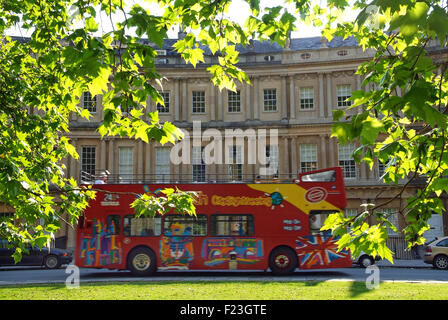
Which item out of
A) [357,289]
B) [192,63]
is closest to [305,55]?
[357,289]

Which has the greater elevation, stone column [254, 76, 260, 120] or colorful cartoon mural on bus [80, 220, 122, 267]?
stone column [254, 76, 260, 120]

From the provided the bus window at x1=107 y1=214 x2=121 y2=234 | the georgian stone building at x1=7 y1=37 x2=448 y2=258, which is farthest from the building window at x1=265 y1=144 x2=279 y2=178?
the bus window at x1=107 y1=214 x2=121 y2=234

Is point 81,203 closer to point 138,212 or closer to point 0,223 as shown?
point 0,223

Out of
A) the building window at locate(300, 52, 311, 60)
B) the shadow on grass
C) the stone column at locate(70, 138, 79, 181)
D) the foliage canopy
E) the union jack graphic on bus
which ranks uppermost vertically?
the building window at locate(300, 52, 311, 60)

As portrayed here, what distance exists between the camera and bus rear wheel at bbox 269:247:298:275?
1772cm

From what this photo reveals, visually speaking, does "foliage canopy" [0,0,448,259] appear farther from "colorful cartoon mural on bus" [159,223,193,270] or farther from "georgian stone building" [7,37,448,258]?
"georgian stone building" [7,37,448,258]

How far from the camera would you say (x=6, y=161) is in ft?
18.0

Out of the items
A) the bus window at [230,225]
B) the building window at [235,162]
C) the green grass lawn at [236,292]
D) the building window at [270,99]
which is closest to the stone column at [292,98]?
the building window at [270,99]

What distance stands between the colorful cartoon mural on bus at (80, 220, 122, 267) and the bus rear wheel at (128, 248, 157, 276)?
51 centimetres

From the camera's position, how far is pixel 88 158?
1417 inches

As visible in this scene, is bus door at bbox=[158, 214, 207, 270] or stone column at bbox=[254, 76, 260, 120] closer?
bus door at bbox=[158, 214, 207, 270]

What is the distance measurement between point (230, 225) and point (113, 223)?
4702 millimetres

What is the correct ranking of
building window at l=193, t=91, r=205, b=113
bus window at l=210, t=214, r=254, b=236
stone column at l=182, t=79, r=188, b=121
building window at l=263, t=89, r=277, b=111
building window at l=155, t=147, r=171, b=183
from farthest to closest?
building window at l=193, t=91, r=205, b=113 < stone column at l=182, t=79, r=188, b=121 < building window at l=263, t=89, r=277, b=111 < building window at l=155, t=147, r=171, b=183 < bus window at l=210, t=214, r=254, b=236

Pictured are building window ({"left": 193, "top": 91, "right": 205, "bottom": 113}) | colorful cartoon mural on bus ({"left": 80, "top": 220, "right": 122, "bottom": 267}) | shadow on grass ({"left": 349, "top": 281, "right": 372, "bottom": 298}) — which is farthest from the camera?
building window ({"left": 193, "top": 91, "right": 205, "bottom": 113})
